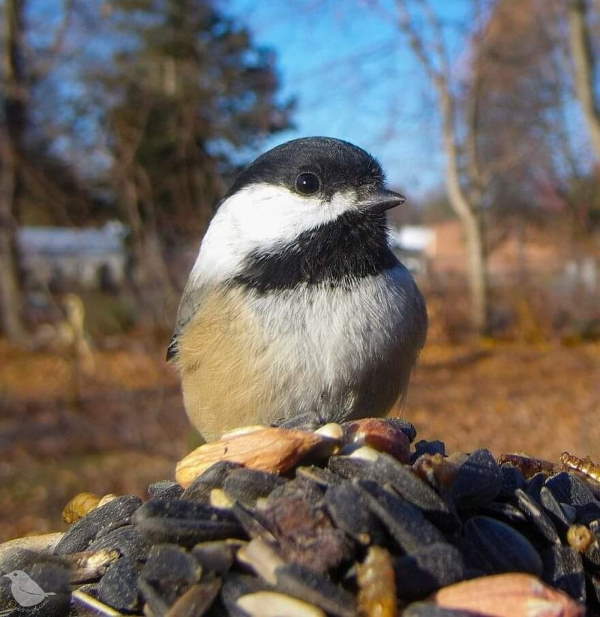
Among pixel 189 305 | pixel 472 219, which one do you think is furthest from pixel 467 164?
pixel 189 305

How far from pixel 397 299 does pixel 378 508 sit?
78 cm

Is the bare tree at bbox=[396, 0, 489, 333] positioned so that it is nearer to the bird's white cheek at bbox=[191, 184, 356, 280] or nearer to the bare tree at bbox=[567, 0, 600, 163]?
Answer: the bare tree at bbox=[567, 0, 600, 163]

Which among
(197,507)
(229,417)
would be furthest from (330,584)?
(229,417)

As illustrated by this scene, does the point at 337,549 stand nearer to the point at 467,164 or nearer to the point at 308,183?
the point at 308,183

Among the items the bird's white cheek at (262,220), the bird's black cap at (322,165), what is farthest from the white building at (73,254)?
the bird's black cap at (322,165)

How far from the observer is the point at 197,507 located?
3.07 ft

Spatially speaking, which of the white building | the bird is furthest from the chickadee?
the white building

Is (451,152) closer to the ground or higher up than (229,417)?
higher up

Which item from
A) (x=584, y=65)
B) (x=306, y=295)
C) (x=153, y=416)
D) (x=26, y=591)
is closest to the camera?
(x=26, y=591)

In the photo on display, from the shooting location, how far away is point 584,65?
7.03 m

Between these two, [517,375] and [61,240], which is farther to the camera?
[61,240]

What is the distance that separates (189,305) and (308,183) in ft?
1.65

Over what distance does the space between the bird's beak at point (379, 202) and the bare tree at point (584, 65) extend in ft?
19.7

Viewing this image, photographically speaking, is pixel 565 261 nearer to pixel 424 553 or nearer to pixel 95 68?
pixel 95 68
